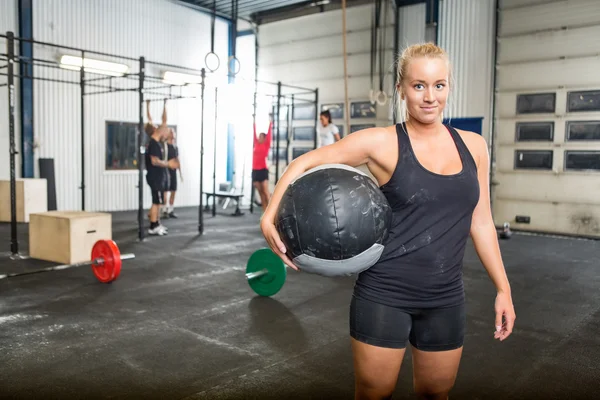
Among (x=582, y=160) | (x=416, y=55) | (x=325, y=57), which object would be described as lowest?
(x=582, y=160)

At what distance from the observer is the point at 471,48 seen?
8047 mm

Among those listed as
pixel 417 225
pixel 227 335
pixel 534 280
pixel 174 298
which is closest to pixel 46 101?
pixel 174 298

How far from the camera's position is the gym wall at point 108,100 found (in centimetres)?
797

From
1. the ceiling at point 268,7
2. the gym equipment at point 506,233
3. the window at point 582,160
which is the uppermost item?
the ceiling at point 268,7

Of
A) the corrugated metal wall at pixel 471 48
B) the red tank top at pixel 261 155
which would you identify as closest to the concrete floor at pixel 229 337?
the red tank top at pixel 261 155

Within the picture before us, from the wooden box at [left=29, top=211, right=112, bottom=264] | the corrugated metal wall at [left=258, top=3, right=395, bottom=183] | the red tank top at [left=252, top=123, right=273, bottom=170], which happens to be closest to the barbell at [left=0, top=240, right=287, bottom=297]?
the wooden box at [left=29, top=211, right=112, bottom=264]

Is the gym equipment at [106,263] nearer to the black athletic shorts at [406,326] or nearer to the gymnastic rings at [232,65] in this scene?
the black athletic shorts at [406,326]

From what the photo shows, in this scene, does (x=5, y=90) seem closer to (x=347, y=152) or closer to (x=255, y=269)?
(x=255, y=269)

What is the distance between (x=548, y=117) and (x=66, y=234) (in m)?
6.64

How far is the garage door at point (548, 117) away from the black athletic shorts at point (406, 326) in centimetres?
691

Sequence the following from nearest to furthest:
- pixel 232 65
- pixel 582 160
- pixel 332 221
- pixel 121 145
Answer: pixel 332 221, pixel 582 160, pixel 121 145, pixel 232 65

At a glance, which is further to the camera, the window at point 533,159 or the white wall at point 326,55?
the white wall at point 326,55

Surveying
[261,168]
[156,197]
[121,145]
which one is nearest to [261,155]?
[261,168]

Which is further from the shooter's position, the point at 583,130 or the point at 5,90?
the point at 5,90
